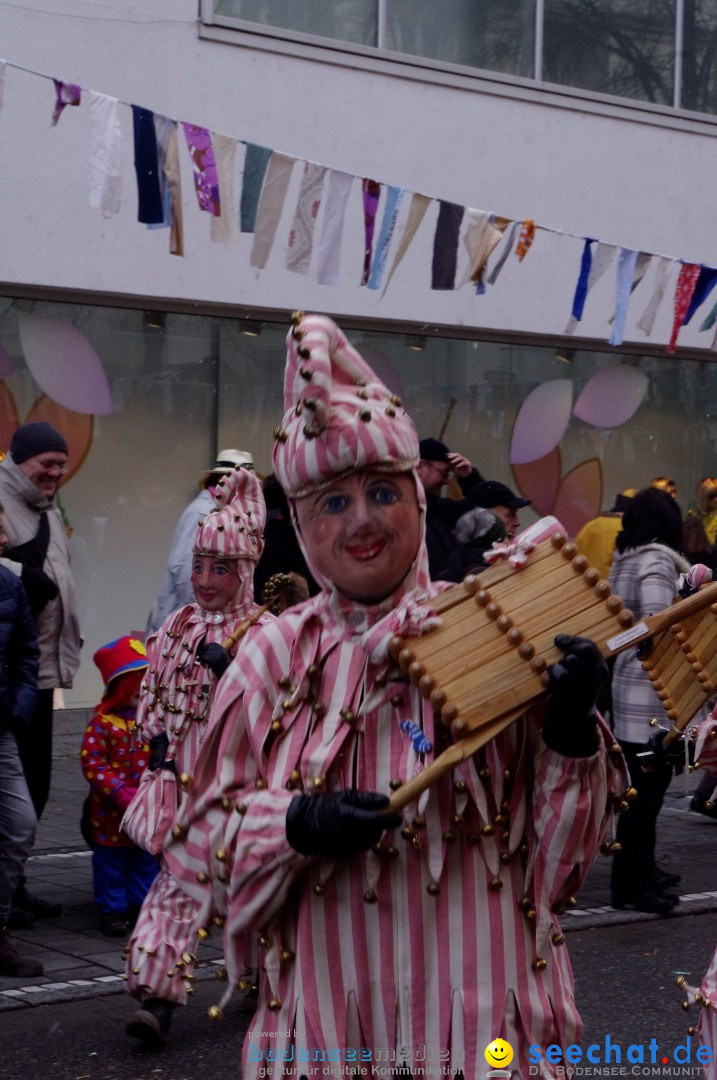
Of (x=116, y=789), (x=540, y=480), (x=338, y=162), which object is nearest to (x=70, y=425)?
(x=338, y=162)

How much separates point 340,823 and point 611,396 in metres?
12.1

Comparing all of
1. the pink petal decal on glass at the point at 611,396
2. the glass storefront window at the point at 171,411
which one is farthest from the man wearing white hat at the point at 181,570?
the pink petal decal on glass at the point at 611,396

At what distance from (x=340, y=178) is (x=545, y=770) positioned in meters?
6.55

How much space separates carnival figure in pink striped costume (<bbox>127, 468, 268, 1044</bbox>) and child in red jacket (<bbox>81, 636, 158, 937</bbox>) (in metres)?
0.88

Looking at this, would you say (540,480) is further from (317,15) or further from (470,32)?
(317,15)

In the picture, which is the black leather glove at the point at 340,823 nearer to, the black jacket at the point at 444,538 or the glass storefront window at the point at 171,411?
the black jacket at the point at 444,538

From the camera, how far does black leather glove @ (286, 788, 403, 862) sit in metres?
2.47

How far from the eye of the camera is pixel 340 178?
8.69 metres

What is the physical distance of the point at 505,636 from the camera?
2.61 metres

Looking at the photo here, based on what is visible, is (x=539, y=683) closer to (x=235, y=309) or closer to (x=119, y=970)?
(x=119, y=970)

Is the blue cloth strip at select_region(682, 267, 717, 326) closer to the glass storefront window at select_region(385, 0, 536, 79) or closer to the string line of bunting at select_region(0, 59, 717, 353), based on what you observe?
the string line of bunting at select_region(0, 59, 717, 353)

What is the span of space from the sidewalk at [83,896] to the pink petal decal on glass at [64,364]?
2628mm

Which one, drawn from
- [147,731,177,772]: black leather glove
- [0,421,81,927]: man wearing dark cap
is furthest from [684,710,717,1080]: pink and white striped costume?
[0,421,81,927]: man wearing dark cap

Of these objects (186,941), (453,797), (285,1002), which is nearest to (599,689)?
(453,797)
